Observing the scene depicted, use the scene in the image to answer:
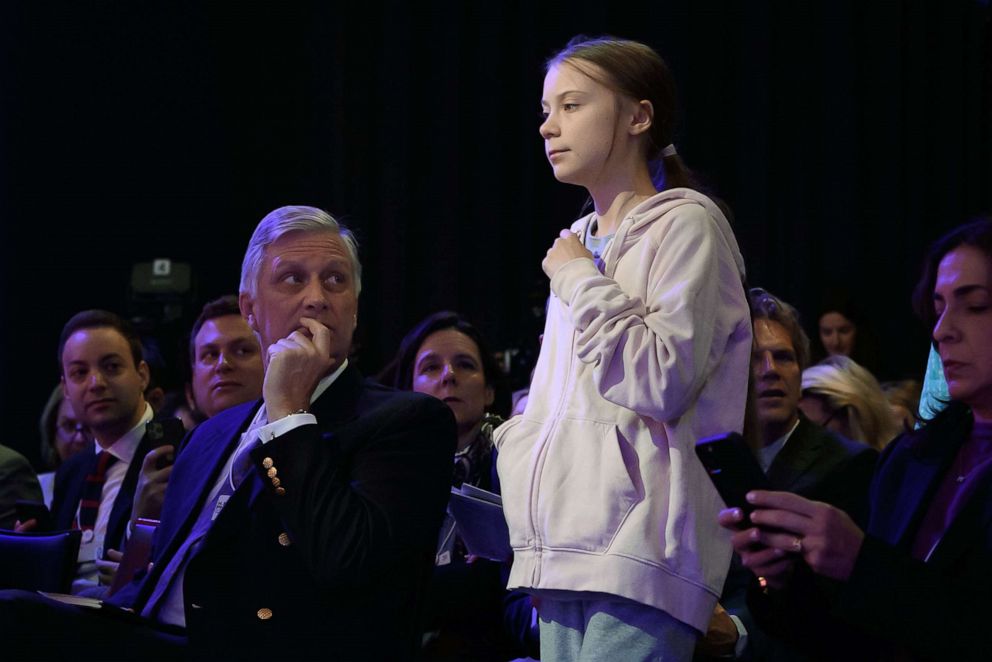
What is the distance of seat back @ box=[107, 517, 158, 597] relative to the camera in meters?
2.53

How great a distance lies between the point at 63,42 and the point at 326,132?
1241 millimetres

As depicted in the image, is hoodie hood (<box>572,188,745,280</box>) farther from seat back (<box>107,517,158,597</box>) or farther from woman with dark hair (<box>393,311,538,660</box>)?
seat back (<box>107,517,158,597</box>)

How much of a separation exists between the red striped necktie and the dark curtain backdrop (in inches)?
68.3

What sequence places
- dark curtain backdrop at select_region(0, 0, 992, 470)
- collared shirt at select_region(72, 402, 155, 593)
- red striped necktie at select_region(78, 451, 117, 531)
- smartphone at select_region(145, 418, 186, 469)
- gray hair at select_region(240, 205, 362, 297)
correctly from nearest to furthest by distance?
gray hair at select_region(240, 205, 362, 297)
smartphone at select_region(145, 418, 186, 469)
collared shirt at select_region(72, 402, 155, 593)
red striped necktie at select_region(78, 451, 117, 531)
dark curtain backdrop at select_region(0, 0, 992, 470)

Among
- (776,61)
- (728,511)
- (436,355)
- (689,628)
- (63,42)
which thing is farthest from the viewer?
(776,61)

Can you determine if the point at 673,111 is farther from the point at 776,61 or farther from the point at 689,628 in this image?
the point at 776,61

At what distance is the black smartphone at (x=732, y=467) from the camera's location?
56.5 inches

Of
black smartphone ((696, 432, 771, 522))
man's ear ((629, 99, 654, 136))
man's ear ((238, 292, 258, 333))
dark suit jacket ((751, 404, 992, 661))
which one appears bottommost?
dark suit jacket ((751, 404, 992, 661))

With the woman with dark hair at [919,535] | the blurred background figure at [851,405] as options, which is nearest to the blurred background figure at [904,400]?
the blurred background figure at [851,405]

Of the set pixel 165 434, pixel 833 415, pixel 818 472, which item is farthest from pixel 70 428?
pixel 818 472

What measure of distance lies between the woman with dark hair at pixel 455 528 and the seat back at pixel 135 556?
2.01ft

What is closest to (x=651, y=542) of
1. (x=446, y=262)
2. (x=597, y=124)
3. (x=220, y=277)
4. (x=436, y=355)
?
(x=597, y=124)

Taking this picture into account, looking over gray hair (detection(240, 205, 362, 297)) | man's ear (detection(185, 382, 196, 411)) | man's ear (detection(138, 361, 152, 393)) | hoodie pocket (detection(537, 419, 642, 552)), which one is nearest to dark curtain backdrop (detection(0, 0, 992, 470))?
man's ear (detection(185, 382, 196, 411))

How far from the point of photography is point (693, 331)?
162 centimetres
